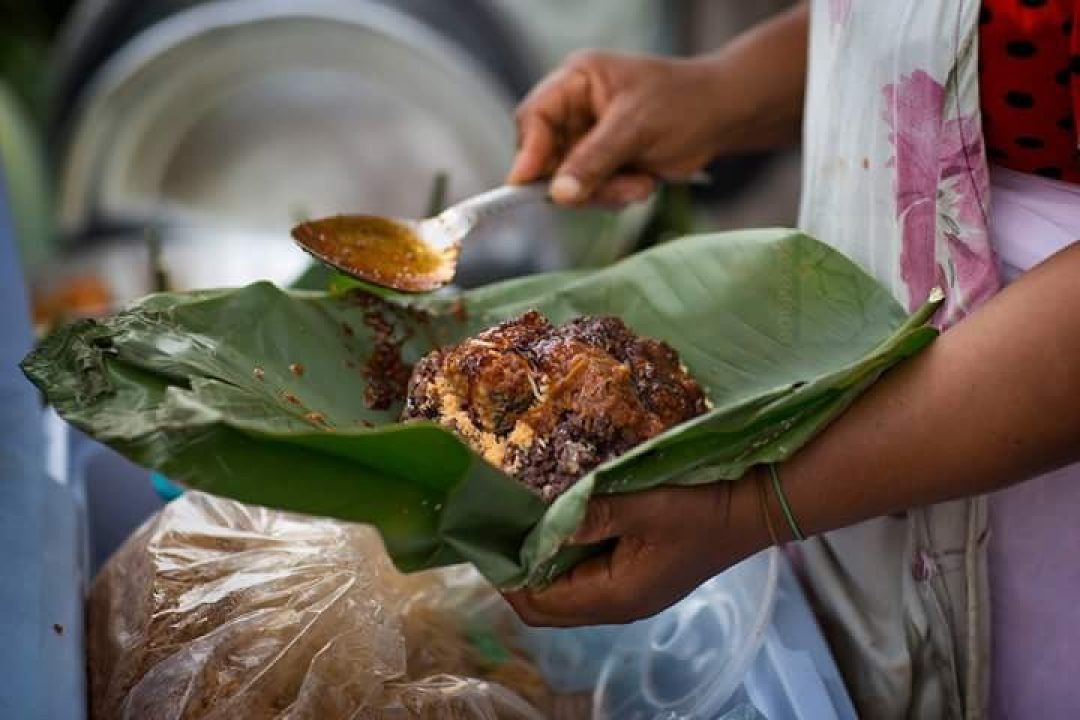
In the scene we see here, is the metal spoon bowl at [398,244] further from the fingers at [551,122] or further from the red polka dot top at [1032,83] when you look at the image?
the red polka dot top at [1032,83]

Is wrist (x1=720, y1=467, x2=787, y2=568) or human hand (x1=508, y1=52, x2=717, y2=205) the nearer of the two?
wrist (x1=720, y1=467, x2=787, y2=568)

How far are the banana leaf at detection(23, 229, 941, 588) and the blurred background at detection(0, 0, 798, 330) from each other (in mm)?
1467

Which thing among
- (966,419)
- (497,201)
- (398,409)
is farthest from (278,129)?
(966,419)

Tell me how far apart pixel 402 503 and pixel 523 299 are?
1.72 feet

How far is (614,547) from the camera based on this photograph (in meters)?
1.05

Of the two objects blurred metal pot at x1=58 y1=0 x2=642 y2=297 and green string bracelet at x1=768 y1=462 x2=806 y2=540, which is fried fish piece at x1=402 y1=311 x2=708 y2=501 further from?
blurred metal pot at x1=58 y1=0 x2=642 y2=297

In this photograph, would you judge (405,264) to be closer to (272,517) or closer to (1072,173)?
(272,517)

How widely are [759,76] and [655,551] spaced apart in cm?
86

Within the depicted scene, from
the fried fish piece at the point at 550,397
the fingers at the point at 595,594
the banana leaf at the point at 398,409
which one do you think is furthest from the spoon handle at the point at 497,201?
the fingers at the point at 595,594

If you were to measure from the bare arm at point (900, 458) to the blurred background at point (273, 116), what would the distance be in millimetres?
1796

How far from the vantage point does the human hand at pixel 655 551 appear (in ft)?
3.29

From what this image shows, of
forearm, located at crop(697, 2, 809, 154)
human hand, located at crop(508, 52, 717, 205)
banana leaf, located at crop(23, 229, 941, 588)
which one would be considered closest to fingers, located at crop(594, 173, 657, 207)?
human hand, located at crop(508, 52, 717, 205)

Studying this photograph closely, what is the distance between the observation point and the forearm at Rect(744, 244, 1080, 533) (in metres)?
0.94

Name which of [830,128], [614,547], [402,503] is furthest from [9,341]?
[830,128]
